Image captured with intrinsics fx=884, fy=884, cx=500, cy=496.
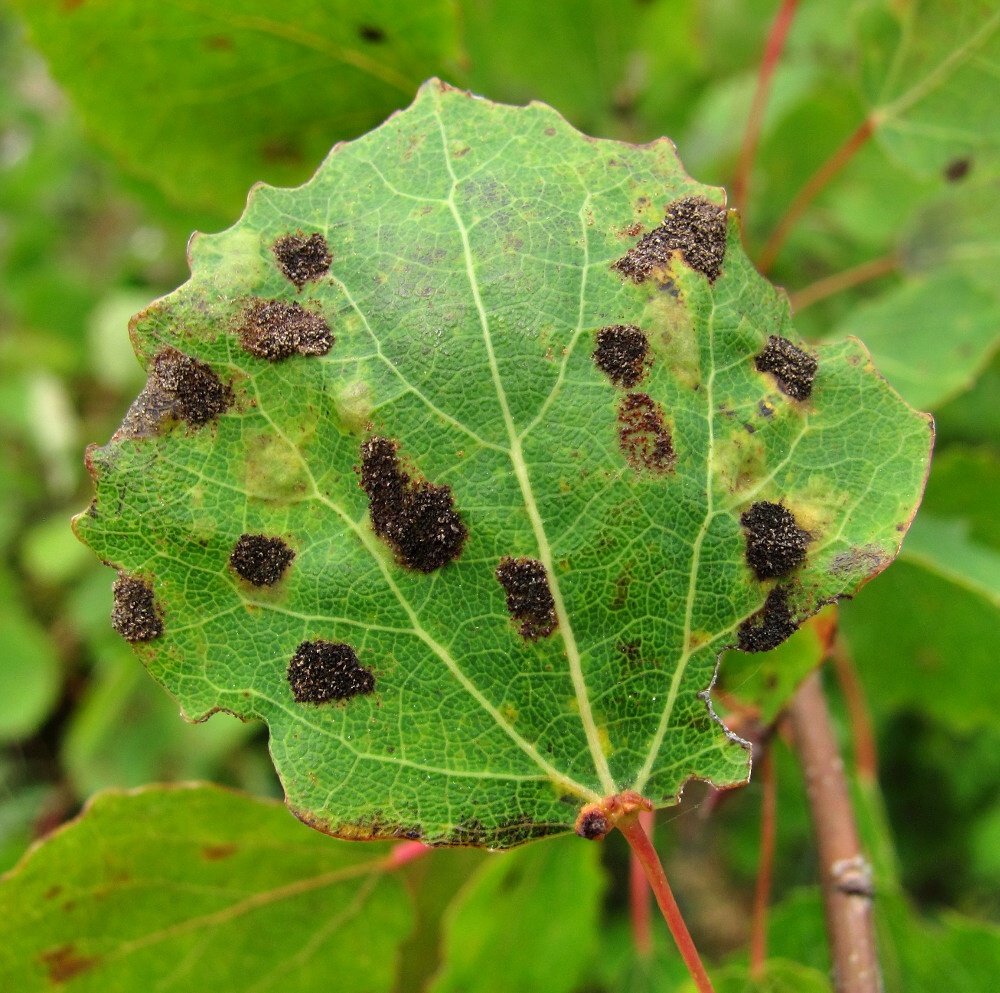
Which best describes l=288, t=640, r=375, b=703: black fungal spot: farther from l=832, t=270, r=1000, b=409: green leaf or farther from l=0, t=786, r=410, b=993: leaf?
l=832, t=270, r=1000, b=409: green leaf

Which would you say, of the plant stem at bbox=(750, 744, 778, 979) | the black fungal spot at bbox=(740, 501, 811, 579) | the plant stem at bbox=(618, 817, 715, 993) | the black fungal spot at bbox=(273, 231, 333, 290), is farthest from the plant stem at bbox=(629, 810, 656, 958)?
the black fungal spot at bbox=(273, 231, 333, 290)

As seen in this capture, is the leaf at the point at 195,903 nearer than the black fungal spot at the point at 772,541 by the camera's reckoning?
No

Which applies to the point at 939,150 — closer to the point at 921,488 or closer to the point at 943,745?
the point at 921,488

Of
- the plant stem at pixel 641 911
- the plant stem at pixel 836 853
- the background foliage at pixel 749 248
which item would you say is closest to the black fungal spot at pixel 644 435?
the background foliage at pixel 749 248

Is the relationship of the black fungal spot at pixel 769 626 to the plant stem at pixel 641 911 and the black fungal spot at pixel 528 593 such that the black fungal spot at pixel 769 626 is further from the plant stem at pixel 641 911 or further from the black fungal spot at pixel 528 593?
the plant stem at pixel 641 911

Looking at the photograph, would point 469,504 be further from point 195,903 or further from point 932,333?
point 932,333

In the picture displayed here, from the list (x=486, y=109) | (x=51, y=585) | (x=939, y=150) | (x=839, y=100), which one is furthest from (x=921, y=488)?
(x=51, y=585)

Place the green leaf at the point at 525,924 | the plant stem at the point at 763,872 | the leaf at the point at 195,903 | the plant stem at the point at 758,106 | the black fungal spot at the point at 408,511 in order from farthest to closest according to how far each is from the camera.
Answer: the plant stem at the point at 758,106, the green leaf at the point at 525,924, the plant stem at the point at 763,872, the leaf at the point at 195,903, the black fungal spot at the point at 408,511
